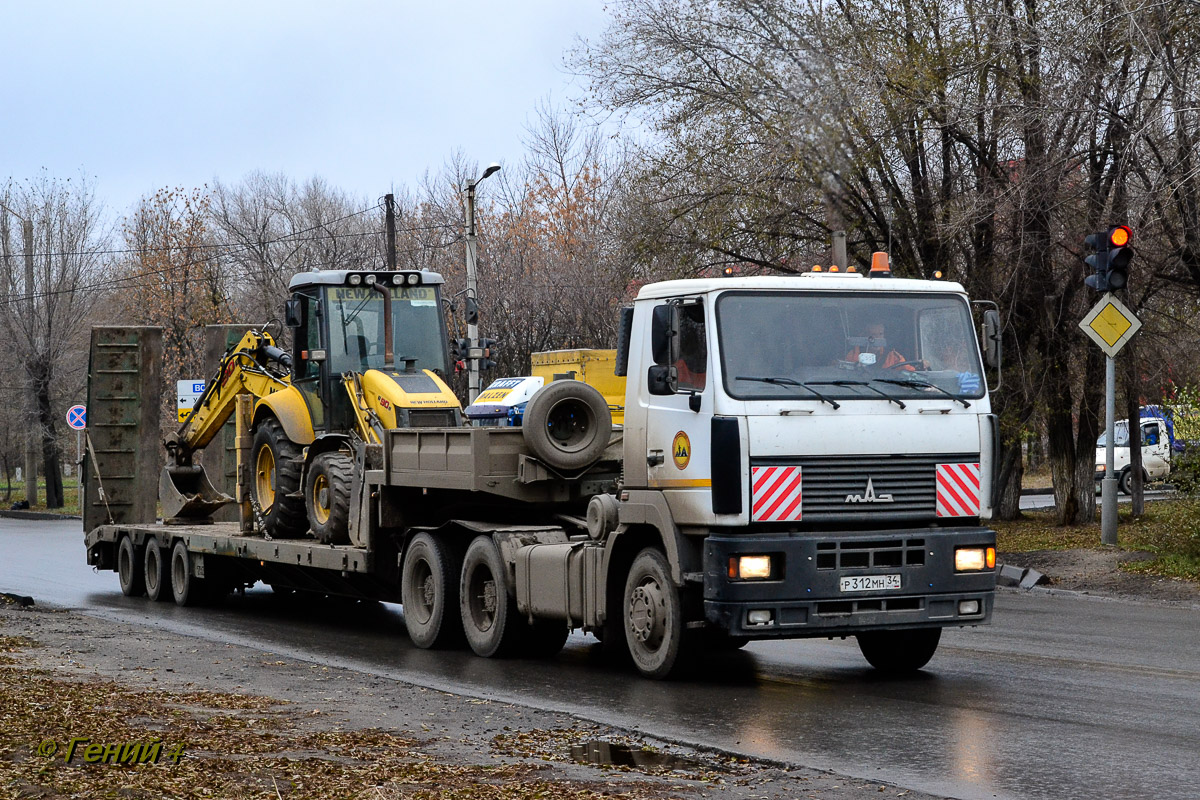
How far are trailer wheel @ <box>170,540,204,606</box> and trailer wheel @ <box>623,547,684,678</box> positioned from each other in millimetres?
8411

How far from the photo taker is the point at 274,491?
15930mm

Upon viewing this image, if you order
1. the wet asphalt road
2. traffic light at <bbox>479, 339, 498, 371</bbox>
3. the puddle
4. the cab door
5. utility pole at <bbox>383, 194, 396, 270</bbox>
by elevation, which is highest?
utility pole at <bbox>383, 194, 396, 270</bbox>

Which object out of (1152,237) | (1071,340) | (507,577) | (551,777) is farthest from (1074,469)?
(551,777)

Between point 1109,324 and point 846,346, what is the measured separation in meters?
9.13

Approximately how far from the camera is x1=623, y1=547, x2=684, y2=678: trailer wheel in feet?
33.6

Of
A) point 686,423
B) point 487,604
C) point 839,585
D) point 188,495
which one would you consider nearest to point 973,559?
point 839,585

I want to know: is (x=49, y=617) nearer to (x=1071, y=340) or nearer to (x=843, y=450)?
(x=843, y=450)

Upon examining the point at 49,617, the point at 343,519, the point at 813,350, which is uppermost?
the point at 813,350

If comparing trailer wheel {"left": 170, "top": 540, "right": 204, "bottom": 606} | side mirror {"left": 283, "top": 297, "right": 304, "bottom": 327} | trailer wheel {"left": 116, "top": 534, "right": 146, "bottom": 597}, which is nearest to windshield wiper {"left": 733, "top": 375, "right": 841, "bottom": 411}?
side mirror {"left": 283, "top": 297, "right": 304, "bottom": 327}

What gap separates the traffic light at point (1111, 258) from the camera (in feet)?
56.9

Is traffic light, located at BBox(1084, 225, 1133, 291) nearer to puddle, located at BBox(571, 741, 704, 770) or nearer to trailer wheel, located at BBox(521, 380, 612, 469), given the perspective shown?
trailer wheel, located at BBox(521, 380, 612, 469)

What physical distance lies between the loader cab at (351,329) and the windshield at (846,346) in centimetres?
608

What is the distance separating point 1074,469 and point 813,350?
16.2 m

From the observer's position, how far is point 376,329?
15734 millimetres
